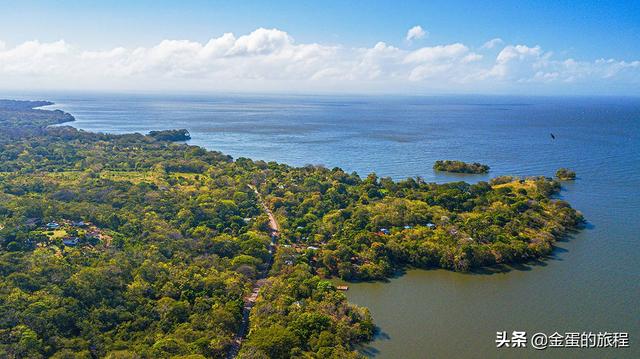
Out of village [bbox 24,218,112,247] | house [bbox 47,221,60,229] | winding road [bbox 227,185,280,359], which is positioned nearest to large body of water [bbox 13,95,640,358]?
winding road [bbox 227,185,280,359]

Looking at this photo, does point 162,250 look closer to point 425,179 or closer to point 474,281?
point 474,281

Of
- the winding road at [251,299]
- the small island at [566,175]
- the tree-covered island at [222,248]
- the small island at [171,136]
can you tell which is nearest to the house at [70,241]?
the tree-covered island at [222,248]

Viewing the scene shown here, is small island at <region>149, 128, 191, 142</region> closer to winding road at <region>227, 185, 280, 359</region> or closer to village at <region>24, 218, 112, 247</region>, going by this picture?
village at <region>24, 218, 112, 247</region>

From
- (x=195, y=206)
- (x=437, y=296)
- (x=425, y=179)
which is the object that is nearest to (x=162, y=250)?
(x=195, y=206)

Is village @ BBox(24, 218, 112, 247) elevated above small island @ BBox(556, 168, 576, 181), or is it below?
below

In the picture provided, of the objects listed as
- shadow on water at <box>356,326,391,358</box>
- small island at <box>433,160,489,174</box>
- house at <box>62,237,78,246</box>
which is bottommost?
shadow on water at <box>356,326,391,358</box>

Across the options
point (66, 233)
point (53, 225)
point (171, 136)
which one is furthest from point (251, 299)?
point (171, 136)
